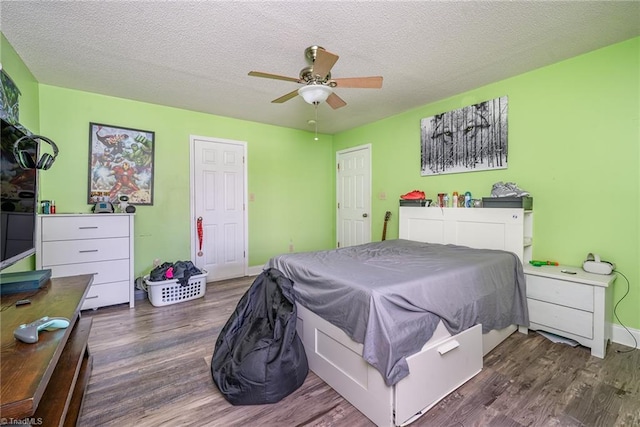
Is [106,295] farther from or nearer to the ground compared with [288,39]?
nearer to the ground

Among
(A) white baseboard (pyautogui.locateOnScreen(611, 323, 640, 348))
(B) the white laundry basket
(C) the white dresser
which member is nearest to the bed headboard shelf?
(A) white baseboard (pyautogui.locateOnScreen(611, 323, 640, 348))

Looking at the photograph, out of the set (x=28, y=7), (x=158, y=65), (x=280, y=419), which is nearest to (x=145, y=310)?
(x=280, y=419)

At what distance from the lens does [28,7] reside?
5.88ft

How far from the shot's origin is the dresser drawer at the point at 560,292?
2102mm

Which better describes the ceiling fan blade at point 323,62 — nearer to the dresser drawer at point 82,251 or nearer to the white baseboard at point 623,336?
the dresser drawer at point 82,251

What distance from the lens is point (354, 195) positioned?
481 cm

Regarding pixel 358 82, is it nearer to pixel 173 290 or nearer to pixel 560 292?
pixel 560 292

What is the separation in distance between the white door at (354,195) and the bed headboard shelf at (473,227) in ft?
3.22

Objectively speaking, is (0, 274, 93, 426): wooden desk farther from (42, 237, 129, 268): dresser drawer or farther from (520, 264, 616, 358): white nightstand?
(520, 264, 616, 358): white nightstand

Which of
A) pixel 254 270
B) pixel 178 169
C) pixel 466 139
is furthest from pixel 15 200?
pixel 466 139

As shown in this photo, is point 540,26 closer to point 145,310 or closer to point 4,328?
point 4,328

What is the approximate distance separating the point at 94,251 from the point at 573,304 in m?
4.34

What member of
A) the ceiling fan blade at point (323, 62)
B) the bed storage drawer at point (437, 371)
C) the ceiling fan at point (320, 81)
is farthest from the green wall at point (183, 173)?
the bed storage drawer at point (437, 371)

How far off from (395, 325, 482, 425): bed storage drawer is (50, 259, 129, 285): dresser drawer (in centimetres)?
290
